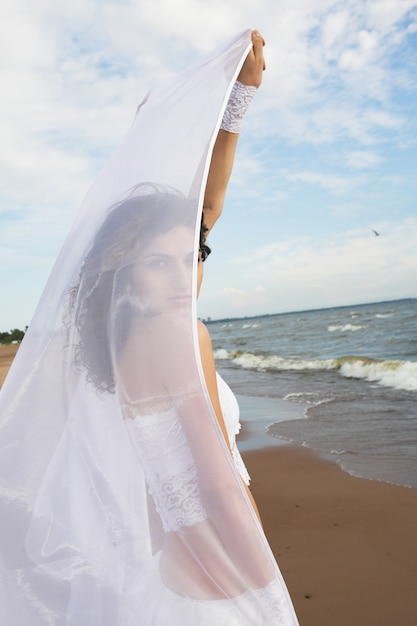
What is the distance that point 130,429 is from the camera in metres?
1.41

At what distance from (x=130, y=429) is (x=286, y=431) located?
19.5 feet

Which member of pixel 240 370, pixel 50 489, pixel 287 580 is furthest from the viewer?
pixel 240 370

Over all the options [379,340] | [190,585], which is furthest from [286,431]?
[379,340]

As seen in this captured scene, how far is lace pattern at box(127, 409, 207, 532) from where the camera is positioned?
1.37 meters

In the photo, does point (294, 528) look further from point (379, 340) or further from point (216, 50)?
point (379, 340)

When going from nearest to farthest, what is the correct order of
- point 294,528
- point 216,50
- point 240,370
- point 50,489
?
1. point 50,489
2. point 216,50
3. point 294,528
4. point 240,370

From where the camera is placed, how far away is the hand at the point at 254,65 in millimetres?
1770

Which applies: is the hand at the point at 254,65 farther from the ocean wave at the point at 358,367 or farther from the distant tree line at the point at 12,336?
the distant tree line at the point at 12,336

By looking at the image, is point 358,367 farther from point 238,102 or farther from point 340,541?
point 238,102

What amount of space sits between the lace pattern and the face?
0.89 ft

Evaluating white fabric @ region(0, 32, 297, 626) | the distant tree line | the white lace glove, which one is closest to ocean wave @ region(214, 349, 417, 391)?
the white lace glove

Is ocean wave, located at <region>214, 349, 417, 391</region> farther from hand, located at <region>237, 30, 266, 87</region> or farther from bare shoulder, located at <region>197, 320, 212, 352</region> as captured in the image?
bare shoulder, located at <region>197, 320, 212, 352</region>

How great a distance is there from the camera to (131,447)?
4.65 ft

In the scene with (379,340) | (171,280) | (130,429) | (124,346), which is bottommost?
(379,340)
